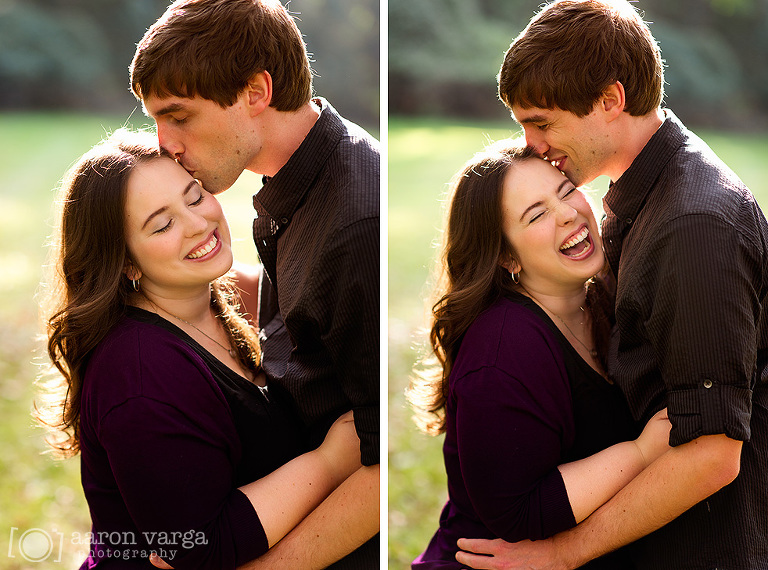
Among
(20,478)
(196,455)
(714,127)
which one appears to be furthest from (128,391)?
(714,127)

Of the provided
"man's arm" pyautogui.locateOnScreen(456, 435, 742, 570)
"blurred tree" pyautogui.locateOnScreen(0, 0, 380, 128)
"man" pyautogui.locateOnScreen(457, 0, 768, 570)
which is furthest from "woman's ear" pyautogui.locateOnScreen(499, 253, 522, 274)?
"blurred tree" pyautogui.locateOnScreen(0, 0, 380, 128)

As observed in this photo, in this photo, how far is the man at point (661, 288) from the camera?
2.13 meters

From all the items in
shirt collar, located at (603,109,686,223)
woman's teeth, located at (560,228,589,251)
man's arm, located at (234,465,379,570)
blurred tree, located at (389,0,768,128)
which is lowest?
man's arm, located at (234,465,379,570)

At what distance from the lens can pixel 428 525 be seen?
176 inches

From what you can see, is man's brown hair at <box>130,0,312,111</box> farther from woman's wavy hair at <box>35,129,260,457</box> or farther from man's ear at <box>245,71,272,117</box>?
woman's wavy hair at <box>35,129,260,457</box>

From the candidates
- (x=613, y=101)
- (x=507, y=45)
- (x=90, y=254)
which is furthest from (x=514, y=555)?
(x=507, y=45)

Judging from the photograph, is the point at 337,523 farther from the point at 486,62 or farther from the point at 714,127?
the point at 714,127

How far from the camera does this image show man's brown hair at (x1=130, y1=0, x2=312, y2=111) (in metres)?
2.34

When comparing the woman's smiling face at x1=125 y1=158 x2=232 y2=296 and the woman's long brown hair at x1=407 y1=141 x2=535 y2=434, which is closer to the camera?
the woman's smiling face at x1=125 y1=158 x2=232 y2=296

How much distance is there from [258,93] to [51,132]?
10448 mm

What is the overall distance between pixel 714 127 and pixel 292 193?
1006 cm

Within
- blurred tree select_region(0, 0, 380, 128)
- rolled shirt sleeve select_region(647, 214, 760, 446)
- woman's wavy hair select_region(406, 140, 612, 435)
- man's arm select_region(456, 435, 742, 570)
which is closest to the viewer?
rolled shirt sleeve select_region(647, 214, 760, 446)

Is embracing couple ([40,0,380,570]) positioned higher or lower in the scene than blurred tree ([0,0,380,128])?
lower

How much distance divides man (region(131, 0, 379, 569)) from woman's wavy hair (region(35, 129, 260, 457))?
160 millimetres
